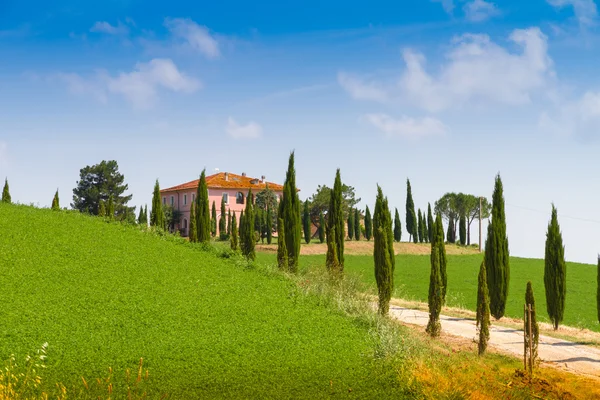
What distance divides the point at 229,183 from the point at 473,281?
122 feet

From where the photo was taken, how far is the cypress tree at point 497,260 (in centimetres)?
2789

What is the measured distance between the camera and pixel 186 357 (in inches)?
505

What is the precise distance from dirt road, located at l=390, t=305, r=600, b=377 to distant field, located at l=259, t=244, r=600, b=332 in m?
3.33

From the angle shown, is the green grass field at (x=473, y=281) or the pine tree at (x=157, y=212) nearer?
the green grass field at (x=473, y=281)

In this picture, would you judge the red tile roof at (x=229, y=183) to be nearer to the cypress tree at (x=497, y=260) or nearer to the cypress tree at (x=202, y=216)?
the cypress tree at (x=202, y=216)

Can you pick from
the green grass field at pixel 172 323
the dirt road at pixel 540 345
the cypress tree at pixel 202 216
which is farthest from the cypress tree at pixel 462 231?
the green grass field at pixel 172 323

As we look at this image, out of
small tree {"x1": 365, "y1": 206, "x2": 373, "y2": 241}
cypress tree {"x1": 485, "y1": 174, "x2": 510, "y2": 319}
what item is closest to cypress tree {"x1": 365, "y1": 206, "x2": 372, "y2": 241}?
small tree {"x1": 365, "y1": 206, "x2": 373, "y2": 241}

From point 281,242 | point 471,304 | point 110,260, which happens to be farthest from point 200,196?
point 471,304

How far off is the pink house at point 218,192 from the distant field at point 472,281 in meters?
20.9

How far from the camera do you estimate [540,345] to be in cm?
2019

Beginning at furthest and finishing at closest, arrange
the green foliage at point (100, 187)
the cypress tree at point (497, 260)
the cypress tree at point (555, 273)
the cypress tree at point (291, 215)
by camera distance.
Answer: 1. the green foliage at point (100, 187)
2. the cypress tree at point (497, 260)
3. the cypress tree at point (291, 215)
4. the cypress tree at point (555, 273)

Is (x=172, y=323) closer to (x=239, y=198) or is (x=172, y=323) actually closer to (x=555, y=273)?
(x=555, y=273)

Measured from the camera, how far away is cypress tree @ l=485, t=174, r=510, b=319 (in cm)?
2789

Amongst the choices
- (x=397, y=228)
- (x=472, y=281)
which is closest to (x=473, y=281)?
(x=472, y=281)
